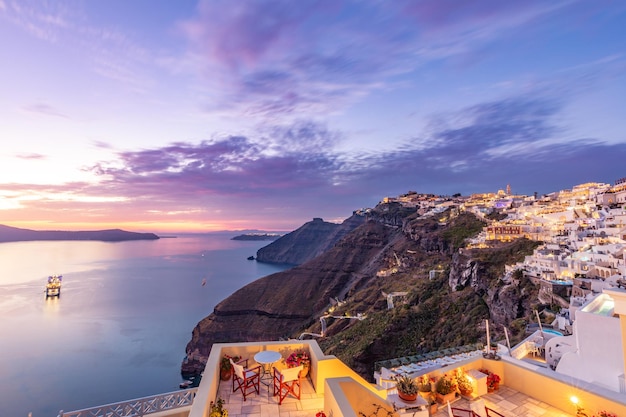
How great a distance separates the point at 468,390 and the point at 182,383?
4954 cm

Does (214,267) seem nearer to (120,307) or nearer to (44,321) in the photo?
(120,307)

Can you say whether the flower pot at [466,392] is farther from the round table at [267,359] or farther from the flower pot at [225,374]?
the flower pot at [225,374]

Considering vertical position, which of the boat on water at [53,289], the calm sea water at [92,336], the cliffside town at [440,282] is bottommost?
the calm sea water at [92,336]

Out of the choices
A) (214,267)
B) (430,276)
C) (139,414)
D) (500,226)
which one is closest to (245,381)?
(139,414)

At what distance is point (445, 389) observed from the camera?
5145mm

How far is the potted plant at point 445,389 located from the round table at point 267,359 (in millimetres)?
2683

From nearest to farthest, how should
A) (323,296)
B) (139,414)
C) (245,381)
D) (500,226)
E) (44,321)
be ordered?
(245,381)
(139,414)
(500,226)
(44,321)
(323,296)

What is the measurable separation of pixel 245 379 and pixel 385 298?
51167 millimetres

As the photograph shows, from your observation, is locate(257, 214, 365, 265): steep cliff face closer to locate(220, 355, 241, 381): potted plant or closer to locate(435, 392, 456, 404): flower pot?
locate(220, 355, 241, 381): potted plant

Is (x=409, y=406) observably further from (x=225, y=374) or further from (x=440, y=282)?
(x=440, y=282)

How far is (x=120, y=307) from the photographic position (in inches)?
3088

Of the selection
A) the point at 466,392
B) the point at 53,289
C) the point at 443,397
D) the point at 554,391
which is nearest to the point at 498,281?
the point at 554,391

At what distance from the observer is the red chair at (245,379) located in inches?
203

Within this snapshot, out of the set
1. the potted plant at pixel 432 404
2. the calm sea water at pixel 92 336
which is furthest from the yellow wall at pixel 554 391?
the calm sea water at pixel 92 336
